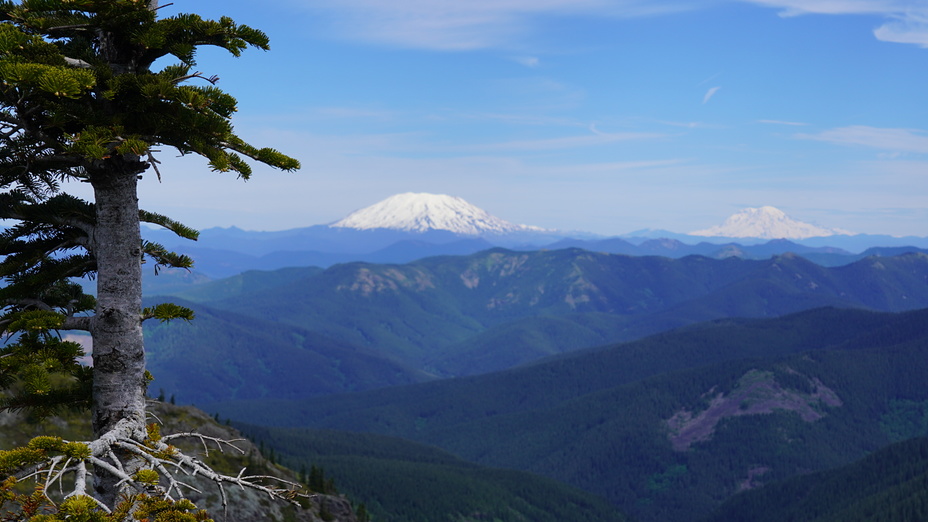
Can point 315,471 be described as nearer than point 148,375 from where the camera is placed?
No

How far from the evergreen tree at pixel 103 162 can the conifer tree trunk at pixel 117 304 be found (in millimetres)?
23

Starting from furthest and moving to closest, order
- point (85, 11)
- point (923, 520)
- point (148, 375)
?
Answer: point (923, 520) → point (148, 375) → point (85, 11)

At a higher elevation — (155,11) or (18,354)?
(155,11)

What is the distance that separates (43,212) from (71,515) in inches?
324

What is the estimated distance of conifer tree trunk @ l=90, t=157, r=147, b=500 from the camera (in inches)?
563

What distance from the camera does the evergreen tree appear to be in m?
13.0

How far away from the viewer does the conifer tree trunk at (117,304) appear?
1429 centimetres

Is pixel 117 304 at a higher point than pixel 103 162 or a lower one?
lower

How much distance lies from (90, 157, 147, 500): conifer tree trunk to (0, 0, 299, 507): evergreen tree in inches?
0.9

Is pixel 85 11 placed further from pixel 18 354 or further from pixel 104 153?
pixel 18 354

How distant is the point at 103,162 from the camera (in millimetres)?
13906

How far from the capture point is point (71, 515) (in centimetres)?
1020

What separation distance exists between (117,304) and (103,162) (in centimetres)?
320

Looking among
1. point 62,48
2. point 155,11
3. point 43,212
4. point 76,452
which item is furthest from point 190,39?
point 76,452
